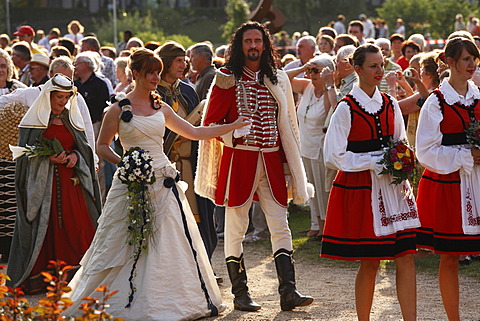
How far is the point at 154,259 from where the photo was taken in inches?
272

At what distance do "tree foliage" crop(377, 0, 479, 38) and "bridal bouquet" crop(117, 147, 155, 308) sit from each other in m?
27.0

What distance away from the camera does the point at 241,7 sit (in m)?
33.5

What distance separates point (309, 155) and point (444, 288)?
450 centimetres

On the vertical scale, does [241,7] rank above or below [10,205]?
above

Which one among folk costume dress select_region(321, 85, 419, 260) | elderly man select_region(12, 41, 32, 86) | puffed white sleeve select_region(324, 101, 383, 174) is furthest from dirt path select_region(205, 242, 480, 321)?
elderly man select_region(12, 41, 32, 86)

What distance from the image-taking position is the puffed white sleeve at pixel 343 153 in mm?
5973

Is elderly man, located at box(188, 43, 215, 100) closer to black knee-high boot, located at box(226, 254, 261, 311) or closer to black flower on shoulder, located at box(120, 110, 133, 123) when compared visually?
black knee-high boot, located at box(226, 254, 261, 311)

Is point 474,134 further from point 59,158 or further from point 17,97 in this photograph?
point 17,97

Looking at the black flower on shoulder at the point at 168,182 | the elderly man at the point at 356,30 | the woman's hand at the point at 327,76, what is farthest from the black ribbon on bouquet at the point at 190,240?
the elderly man at the point at 356,30

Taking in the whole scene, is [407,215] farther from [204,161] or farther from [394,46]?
[394,46]

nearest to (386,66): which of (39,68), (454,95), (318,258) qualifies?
(318,258)

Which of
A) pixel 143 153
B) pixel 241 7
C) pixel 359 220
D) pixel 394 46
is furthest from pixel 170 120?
pixel 241 7

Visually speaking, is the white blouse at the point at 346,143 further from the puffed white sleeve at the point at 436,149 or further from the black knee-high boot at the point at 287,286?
the black knee-high boot at the point at 287,286

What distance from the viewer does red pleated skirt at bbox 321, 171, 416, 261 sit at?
19.5 ft
